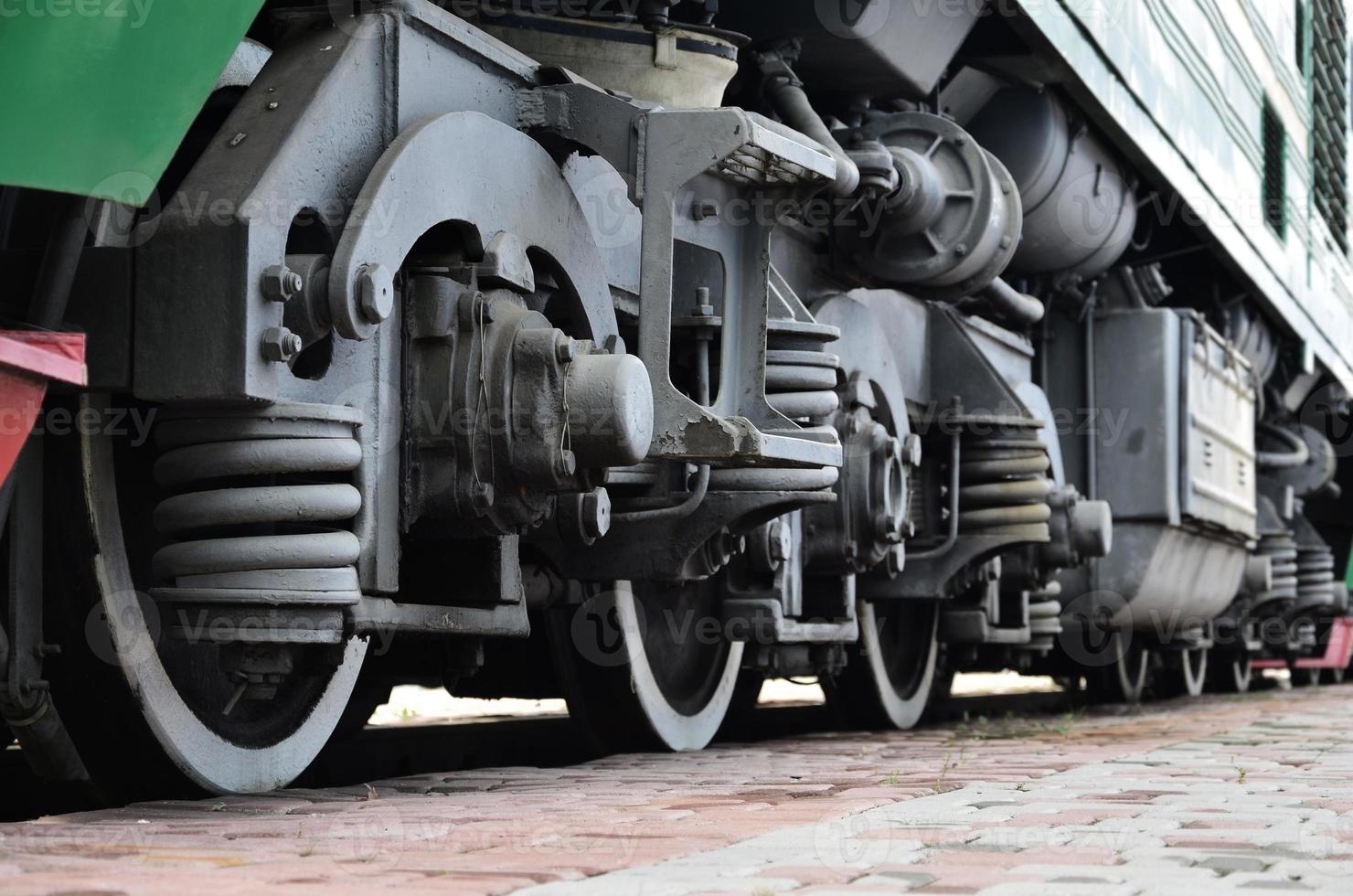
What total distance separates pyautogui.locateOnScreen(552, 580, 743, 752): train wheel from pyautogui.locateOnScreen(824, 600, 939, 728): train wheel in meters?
1.21

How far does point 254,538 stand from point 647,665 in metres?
2.17

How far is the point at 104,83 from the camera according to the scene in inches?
113

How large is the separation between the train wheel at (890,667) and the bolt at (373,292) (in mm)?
3774

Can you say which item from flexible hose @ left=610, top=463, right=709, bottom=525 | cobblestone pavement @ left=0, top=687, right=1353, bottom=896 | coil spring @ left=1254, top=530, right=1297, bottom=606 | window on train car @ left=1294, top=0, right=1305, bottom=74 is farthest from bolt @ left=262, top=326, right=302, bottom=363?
window on train car @ left=1294, top=0, right=1305, bottom=74

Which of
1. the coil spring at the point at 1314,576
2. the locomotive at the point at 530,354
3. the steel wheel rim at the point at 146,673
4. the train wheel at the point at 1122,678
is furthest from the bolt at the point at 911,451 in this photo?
the coil spring at the point at 1314,576

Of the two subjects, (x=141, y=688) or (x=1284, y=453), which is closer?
(x=141, y=688)

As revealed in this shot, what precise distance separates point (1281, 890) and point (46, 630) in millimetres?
2190

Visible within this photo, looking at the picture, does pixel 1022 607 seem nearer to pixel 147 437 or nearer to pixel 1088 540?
pixel 1088 540

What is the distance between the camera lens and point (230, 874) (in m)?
2.51

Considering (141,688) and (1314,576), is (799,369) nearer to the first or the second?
(141,688)

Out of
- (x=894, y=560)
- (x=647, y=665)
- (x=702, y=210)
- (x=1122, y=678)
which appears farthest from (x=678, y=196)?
(x=1122, y=678)

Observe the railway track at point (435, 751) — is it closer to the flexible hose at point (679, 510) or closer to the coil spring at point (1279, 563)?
the flexible hose at point (679, 510)

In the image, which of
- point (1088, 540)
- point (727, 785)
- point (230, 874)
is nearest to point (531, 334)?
point (727, 785)

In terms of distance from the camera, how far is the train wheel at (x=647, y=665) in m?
5.30
